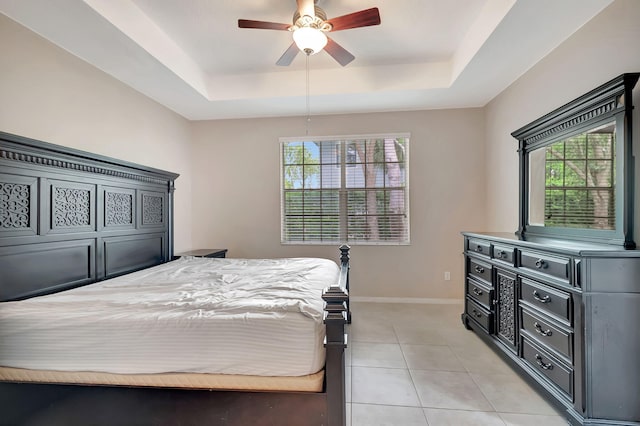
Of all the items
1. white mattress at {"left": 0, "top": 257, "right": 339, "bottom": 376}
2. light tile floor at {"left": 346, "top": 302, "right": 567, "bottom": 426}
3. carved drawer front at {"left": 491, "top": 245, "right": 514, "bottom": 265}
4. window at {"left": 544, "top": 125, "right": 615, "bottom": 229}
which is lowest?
light tile floor at {"left": 346, "top": 302, "right": 567, "bottom": 426}

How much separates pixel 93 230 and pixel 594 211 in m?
Result: 3.89

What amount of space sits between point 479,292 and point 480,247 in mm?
448

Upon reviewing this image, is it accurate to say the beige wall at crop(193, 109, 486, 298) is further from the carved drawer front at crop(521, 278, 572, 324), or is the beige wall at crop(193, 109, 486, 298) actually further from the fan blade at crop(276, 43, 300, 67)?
the carved drawer front at crop(521, 278, 572, 324)

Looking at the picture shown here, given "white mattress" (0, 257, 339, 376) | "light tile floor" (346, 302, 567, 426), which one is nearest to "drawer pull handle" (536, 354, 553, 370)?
"light tile floor" (346, 302, 567, 426)

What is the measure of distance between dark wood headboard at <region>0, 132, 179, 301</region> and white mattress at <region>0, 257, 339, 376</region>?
1.41 feet

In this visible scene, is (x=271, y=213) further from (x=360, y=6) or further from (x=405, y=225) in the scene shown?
(x=360, y=6)

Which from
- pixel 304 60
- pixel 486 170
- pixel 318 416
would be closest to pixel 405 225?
pixel 486 170

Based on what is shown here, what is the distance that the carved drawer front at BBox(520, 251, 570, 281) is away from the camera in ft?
5.65

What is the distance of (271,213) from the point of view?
4.21 meters

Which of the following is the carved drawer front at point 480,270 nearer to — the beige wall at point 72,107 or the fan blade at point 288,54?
the fan blade at point 288,54

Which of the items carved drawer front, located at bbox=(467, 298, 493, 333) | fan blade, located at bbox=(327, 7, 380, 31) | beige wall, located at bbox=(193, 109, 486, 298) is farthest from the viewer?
beige wall, located at bbox=(193, 109, 486, 298)

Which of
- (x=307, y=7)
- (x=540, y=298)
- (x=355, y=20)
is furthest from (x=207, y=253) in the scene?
(x=540, y=298)

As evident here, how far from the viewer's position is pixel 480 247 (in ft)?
9.20

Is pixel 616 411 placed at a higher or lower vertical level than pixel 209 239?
lower
